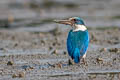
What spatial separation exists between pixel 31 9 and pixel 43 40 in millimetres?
9466

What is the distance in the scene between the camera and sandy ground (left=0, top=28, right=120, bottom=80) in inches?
309

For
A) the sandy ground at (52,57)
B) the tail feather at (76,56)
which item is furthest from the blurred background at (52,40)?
the tail feather at (76,56)

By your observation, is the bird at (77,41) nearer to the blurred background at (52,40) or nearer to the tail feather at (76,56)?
the tail feather at (76,56)

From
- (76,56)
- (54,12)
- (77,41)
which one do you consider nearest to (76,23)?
(77,41)

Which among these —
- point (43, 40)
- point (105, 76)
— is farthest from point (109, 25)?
point (105, 76)

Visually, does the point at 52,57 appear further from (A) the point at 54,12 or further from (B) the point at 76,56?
(A) the point at 54,12

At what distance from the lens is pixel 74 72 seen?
8.03m

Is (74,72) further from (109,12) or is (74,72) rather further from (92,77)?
(109,12)

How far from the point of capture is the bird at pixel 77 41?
27.7ft

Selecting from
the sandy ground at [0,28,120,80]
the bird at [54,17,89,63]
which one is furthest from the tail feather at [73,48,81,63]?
the sandy ground at [0,28,120,80]

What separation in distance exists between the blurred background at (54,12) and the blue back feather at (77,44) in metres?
7.12

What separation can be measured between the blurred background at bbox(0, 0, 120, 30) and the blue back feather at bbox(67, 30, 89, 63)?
7.12 metres

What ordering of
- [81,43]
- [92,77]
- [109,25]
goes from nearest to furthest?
1. [92,77]
2. [81,43]
3. [109,25]

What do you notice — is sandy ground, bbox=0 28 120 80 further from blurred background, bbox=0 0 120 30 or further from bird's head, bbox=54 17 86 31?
blurred background, bbox=0 0 120 30
